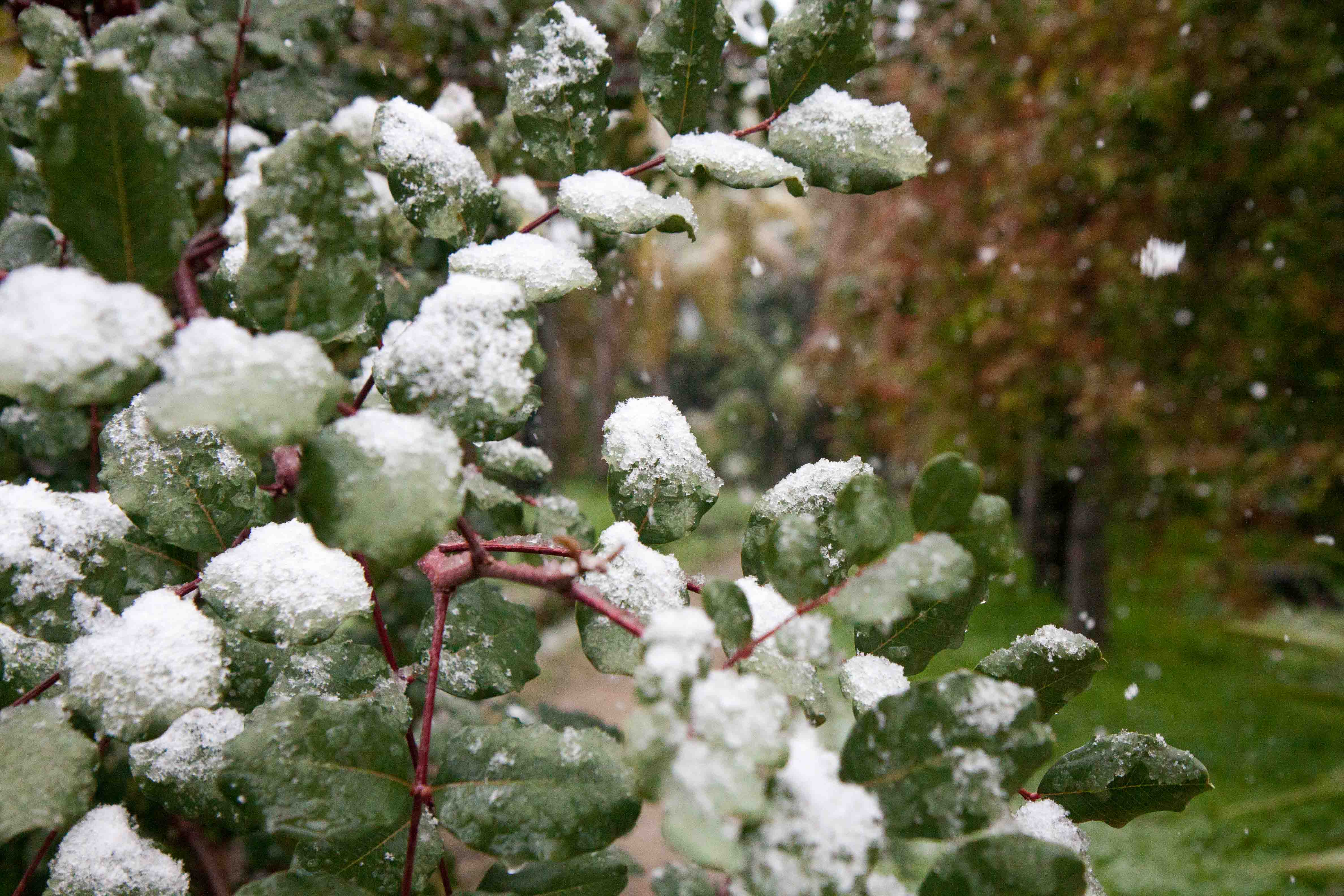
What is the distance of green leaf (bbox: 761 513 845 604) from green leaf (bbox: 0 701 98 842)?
33 cm

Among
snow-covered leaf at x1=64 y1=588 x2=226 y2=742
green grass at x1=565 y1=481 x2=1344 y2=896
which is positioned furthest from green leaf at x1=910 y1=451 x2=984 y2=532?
green grass at x1=565 y1=481 x2=1344 y2=896

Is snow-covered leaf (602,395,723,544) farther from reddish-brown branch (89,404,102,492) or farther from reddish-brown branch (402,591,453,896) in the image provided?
reddish-brown branch (89,404,102,492)

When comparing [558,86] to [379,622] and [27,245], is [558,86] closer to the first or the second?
[379,622]

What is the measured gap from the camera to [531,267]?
1.47 feet

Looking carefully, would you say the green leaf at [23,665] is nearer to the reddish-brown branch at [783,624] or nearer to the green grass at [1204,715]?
the reddish-brown branch at [783,624]

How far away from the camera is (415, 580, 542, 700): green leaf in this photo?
0.53 meters

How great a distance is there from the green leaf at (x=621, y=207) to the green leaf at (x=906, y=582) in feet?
0.73

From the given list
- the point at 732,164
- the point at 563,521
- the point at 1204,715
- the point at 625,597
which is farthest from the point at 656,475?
the point at 1204,715

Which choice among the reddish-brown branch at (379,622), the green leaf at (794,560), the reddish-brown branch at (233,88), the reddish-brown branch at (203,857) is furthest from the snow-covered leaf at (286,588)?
the reddish-brown branch at (203,857)

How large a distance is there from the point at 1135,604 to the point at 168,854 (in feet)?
17.6

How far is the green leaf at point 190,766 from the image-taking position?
473 mm

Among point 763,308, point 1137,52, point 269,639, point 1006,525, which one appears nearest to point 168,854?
point 269,639

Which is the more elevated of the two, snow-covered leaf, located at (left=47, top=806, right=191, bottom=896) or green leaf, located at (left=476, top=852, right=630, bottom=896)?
green leaf, located at (left=476, top=852, right=630, bottom=896)

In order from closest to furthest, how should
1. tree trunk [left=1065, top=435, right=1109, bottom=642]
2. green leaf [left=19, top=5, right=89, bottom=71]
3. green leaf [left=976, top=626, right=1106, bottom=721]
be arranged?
green leaf [left=976, top=626, right=1106, bottom=721], green leaf [left=19, top=5, right=89, bottom=71], tree trunk [left=1065, top=435, right=1109, bottom=642]
